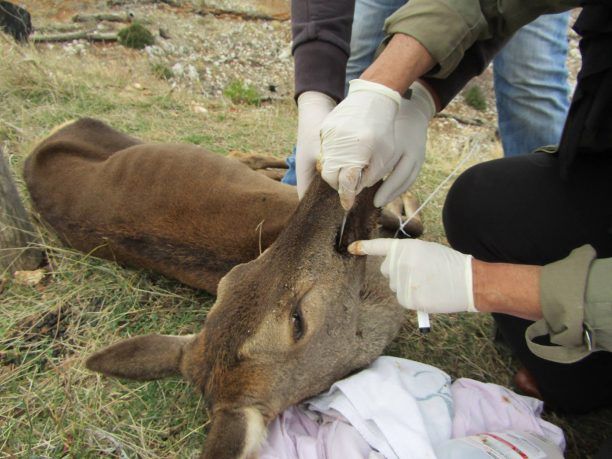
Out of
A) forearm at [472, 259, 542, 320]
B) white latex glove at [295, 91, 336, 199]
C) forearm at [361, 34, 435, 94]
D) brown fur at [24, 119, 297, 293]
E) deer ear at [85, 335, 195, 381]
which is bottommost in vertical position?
deer ear at [85, 335, 195, 381]

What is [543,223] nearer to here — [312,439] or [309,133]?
[309,133]

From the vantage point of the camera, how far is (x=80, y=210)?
139 inches

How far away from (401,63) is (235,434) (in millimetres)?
1928

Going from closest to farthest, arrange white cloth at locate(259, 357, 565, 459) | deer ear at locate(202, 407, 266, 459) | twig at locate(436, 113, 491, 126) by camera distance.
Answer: deer ear at locate(202, 407, 266, 459), white cloth at locate(259, 357, 565, 459), twig at locate(436, 113, 491, 126)

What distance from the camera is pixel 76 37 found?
16719 mm

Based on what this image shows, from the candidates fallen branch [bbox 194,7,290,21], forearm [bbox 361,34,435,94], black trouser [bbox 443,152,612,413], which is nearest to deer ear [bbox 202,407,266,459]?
black trouser [bbox 443,152,612,413]

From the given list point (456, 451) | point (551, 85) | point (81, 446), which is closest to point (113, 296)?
point (81, 446)

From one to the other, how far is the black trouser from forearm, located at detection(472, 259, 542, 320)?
0.84m

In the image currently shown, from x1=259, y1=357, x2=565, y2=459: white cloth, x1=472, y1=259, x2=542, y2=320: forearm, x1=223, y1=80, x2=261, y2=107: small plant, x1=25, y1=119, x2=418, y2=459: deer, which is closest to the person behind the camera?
x1=472, y1=259, x2=542, y2=320: forearm

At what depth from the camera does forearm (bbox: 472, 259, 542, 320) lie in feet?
6.46

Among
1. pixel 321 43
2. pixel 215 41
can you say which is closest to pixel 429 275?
pixel 321 43

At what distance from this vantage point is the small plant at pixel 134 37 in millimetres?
17425

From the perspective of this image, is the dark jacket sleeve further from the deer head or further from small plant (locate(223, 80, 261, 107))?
small plant (locate(223, 80, 261, 107))

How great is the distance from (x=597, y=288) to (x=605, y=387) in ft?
4.08
